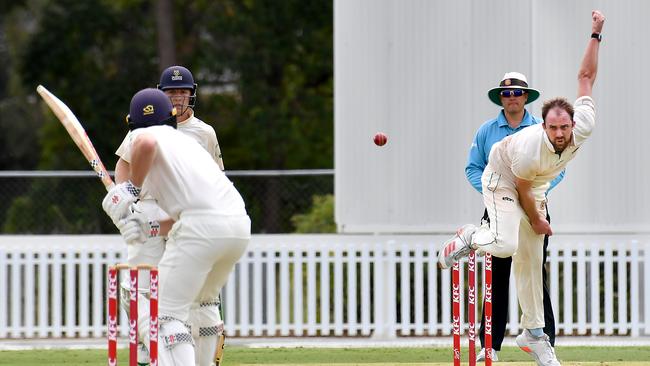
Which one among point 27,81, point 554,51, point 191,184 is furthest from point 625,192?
point 27,81

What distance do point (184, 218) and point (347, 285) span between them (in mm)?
5820

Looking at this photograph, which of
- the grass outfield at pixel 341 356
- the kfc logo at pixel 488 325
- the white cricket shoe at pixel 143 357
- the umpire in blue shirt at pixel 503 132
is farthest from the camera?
the grass outfield at pixel 341 356

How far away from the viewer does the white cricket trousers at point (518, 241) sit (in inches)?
301

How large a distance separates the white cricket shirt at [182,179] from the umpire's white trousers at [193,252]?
5 cm

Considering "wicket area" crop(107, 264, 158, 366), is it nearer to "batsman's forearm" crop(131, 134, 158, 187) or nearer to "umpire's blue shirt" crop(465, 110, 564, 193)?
"batsman's forearm" crop(131, 134, 158, 187)

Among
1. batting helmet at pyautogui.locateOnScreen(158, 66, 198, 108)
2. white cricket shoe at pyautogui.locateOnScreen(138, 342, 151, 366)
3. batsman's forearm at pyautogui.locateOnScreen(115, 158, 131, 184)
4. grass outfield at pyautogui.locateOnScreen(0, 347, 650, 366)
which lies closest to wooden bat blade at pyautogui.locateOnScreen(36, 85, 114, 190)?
batsman's forearm at pyautogui.locateOnScreen(115, 158, 131, 184)

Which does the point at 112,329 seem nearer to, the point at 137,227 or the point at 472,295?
the point at 137,227

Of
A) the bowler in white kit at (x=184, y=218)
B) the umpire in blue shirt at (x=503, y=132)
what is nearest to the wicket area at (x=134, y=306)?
the bowler in white kit at (x=184, y=218)

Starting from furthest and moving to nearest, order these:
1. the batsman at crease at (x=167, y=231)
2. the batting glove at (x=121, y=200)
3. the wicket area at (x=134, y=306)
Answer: the batsman at crease at (x=167, y=231) → the batting glove at (x=121, y=200) → the wicket area at (x=134, y=306)

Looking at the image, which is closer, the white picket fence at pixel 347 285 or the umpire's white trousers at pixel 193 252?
the umpire's white trousers at pixel 193 252

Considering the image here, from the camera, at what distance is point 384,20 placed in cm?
1187

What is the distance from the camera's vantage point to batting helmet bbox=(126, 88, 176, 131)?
264 inches

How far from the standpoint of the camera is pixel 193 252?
6.41 meters

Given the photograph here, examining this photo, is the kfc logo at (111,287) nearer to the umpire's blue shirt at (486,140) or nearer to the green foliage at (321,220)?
the umpire's blue shirt at (486,140)
